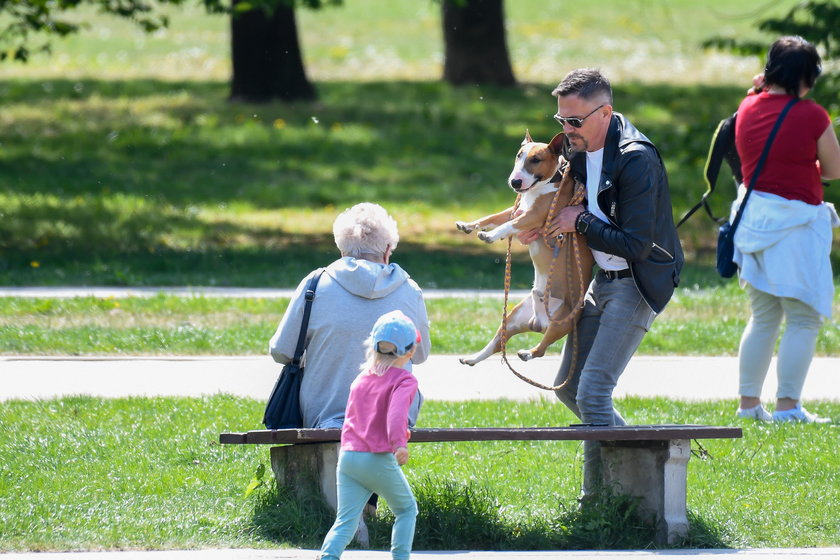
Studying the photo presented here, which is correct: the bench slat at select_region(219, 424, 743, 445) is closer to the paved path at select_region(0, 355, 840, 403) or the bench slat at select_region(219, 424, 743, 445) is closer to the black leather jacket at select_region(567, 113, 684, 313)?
the black leather jacket at select_region(567, 113, 684, 313)

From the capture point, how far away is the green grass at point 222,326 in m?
9.62

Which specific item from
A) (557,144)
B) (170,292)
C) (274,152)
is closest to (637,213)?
(557,144)

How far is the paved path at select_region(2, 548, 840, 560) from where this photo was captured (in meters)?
5.05

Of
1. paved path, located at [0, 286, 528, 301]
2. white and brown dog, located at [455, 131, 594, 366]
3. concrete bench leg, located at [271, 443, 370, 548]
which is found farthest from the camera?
paved path, located at [0, 286, 528, 301]

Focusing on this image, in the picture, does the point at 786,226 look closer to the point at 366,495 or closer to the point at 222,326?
the point at 366,495

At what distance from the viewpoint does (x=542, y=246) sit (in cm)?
550

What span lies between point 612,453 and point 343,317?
132 cm

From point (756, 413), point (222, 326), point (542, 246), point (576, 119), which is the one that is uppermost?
point (576, 119)

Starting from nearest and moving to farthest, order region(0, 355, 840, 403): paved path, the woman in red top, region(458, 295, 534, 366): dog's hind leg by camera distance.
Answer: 1. region(458, 295, 534, 366): dog's hind leg
2. the woman in red top
3. region(0, 355, 840, 403): paved path

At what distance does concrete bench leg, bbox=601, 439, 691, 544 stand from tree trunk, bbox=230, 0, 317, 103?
15285 millimetres

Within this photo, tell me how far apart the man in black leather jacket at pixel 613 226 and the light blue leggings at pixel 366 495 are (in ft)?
3.66

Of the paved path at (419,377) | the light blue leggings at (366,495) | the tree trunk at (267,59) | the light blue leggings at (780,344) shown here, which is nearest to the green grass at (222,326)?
the paved path at (419,377)

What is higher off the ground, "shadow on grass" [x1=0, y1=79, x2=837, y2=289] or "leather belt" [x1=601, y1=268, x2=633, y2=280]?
"leather belt" [x1=601, y1=268, x2=633, y2=280]

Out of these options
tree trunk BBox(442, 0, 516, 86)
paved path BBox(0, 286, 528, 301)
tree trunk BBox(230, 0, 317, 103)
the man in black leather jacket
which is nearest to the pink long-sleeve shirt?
the man in black leather jacket
